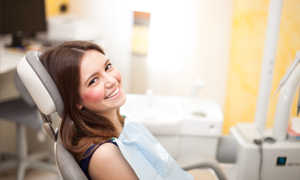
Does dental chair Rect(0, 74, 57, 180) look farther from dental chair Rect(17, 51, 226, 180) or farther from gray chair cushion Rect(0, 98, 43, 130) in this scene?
dental chair Rect(17, 51, 226, 180)

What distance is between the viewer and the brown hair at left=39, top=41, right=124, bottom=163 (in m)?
0.92

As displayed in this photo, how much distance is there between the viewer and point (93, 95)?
95 centimetres

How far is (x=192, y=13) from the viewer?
214cm

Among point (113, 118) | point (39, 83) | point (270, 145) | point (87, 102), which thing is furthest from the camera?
point (270, 145)

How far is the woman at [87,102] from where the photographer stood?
920 millimetres

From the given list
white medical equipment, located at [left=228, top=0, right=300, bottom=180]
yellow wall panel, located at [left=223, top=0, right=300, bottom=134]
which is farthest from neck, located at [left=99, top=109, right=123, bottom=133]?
yellow wall panel, located at [left=223, top=0, right=300, bottom=134]

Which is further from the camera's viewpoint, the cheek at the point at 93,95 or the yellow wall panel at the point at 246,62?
the yellow wall panel at the point at 246,62

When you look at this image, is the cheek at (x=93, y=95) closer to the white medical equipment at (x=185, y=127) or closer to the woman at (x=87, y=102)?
the woman at (x=87, y=102)

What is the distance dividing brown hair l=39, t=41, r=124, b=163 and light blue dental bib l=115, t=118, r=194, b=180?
71mm

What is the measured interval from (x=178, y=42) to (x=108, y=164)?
1.51 metres

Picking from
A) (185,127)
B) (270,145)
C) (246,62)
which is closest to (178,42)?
(246,62)

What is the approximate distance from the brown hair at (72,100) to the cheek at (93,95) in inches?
1.2

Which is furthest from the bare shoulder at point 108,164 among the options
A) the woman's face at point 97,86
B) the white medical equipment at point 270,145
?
the white medical equipment at point 270,145

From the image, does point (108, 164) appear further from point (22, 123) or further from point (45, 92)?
point (22, 123)
